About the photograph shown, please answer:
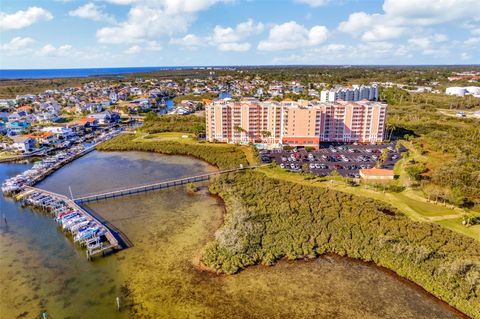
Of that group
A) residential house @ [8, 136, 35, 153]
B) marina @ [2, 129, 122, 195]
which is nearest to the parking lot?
marina @ [2, 129, 122, 195]

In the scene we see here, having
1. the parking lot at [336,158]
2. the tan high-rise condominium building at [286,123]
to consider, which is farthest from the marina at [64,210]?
the tan high-rise condominium building at [286,123]

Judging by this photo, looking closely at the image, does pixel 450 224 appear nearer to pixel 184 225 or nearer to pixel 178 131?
pixel 184 225

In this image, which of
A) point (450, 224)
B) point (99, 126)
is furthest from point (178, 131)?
point (450, 224)

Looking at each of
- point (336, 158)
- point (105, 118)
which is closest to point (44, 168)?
point (105, 118)

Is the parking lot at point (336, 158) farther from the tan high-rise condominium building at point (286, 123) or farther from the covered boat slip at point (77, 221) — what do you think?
the covered boat slip at point (77, 221)

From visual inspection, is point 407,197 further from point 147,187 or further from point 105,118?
→ point 105,118
